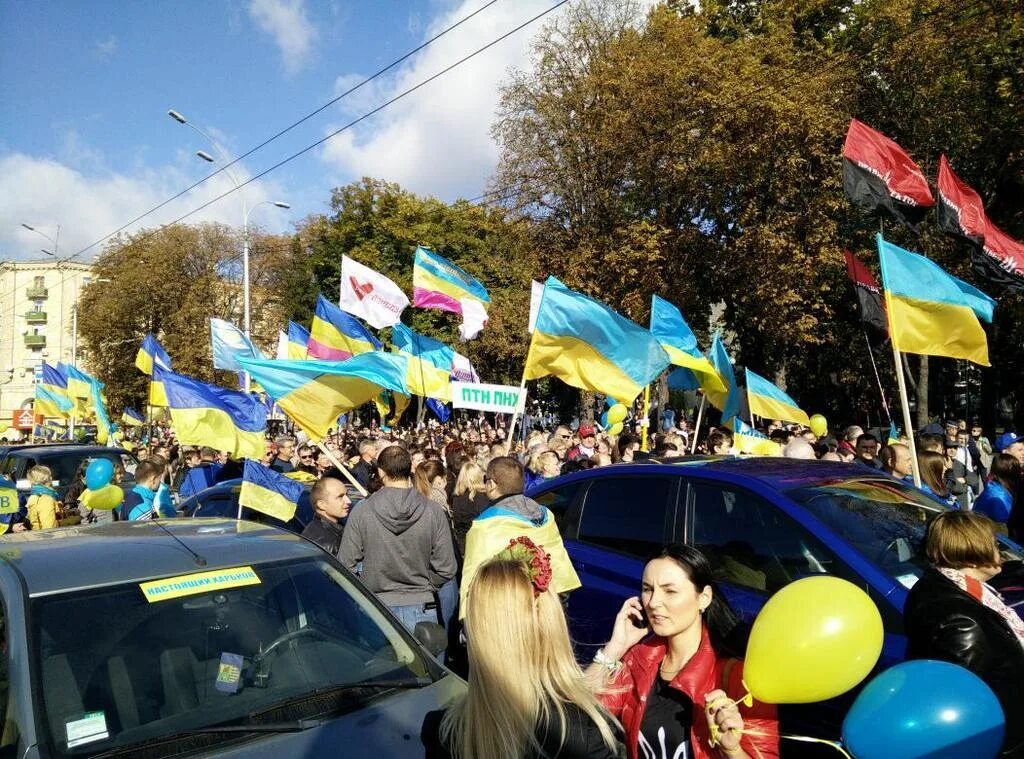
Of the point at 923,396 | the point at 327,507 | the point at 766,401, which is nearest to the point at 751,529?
the point at 327,507

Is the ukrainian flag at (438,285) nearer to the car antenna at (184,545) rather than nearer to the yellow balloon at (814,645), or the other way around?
the car antenna at (184,545)

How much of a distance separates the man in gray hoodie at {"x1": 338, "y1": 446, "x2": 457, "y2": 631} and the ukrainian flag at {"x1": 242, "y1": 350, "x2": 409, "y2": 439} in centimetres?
237

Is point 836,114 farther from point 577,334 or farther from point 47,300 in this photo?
point 47,300

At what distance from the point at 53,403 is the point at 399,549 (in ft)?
66.1

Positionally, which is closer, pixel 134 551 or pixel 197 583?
pixel 197 583

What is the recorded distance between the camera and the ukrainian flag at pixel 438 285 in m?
13.6

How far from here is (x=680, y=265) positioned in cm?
2322

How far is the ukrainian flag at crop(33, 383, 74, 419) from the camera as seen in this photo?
21.3m

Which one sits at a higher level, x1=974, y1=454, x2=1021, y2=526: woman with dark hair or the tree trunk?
the tree trunk

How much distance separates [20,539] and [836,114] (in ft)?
69.8

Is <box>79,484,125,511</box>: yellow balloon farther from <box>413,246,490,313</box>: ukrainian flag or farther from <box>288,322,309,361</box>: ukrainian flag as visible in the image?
<box>288,322,309,361</box>: ukrainian flag

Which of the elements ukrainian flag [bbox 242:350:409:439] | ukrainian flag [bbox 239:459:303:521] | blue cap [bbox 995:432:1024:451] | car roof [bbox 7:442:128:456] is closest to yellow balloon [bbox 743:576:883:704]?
ukrainian flag [bbox 242:350:409:439]

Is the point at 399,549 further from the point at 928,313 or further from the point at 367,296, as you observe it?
the point at 367,296

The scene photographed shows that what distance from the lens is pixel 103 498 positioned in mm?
7969
